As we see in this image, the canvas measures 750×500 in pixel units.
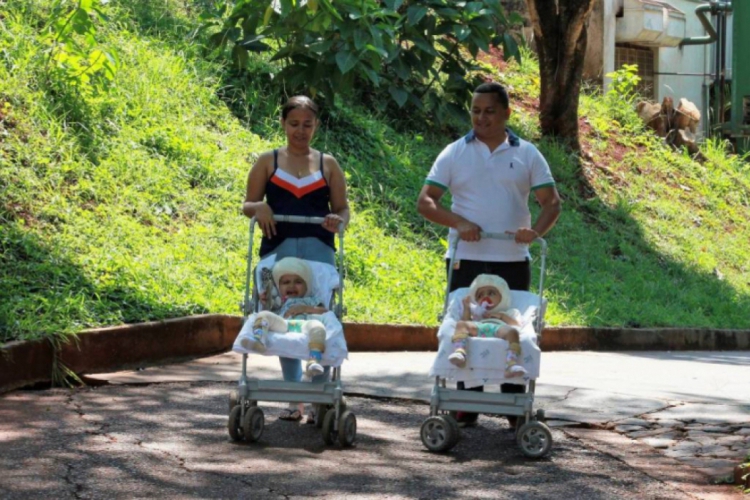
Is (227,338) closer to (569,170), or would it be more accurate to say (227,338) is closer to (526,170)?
(526,170)

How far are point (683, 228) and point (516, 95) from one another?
3.30 meters

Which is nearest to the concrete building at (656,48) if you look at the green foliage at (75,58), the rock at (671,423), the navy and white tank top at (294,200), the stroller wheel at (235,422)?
the green foliage at (75,58)

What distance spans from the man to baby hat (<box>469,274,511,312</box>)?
260 mm

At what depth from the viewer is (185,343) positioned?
9.21 metres

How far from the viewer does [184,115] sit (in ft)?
45.4

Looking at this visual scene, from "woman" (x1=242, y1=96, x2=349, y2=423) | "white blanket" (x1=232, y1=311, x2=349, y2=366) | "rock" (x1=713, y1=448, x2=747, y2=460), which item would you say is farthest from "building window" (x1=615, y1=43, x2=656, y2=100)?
"white blanket" (x1=232, y1=311, x2=349, y2=366)

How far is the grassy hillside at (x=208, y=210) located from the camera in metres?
9.69

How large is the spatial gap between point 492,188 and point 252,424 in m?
1.73

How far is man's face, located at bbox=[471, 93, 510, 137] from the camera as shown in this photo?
672 centimetres

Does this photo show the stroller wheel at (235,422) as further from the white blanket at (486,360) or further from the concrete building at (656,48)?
the concrete building at (656,48)

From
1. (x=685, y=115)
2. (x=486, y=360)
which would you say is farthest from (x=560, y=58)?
(x=486, y=360)

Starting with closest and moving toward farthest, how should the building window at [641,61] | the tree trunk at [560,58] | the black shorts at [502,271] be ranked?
the black shorts at [502,271] → the tree trunk at [560,58] → the building window at [641,61]

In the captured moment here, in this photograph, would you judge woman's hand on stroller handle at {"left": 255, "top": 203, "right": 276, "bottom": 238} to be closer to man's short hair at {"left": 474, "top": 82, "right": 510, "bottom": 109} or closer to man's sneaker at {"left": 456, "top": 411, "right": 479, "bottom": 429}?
man's short hair at {"left": 474, "top": 82, "right": 510, "bottom": 109}

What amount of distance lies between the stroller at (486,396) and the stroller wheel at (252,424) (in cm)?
81
